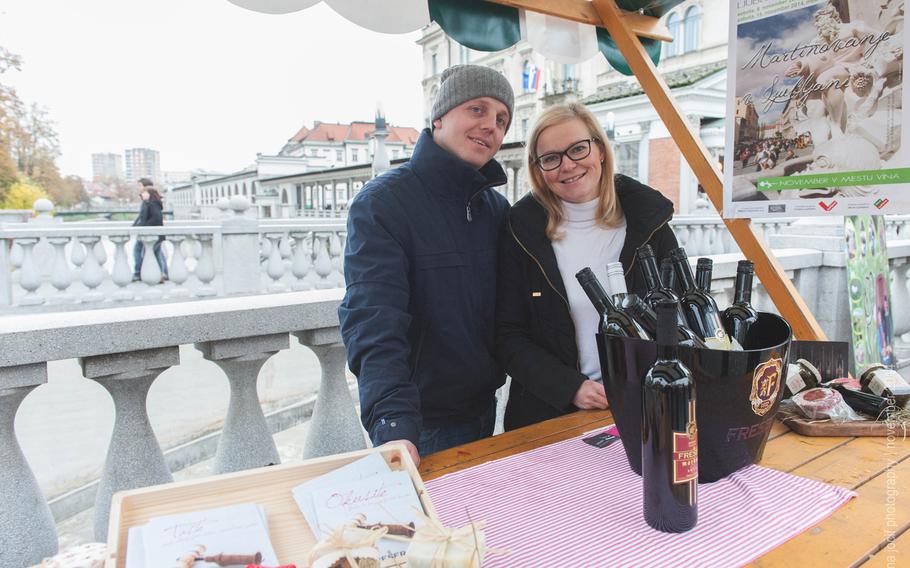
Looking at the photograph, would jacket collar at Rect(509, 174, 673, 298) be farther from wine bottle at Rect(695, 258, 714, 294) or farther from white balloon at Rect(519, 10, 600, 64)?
white balloon at Rect(519, 10, 600, 64)

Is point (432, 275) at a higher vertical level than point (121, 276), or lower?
higher

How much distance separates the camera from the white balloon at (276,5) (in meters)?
1.60

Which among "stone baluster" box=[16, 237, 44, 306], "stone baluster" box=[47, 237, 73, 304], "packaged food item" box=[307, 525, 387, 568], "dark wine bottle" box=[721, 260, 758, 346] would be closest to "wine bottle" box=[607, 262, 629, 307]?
"dark wine bottle" box=[721, 260, 758, 346]

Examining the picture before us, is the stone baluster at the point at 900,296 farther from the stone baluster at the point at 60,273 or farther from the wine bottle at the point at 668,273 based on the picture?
the stone baluster at the point at 60,273

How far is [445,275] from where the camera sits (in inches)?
67.2

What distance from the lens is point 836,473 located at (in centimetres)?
123

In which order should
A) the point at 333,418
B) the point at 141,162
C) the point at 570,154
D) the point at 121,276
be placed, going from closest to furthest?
1. the point at 570,154
2. the point at 333,418
3. the point at 121,276
4. the point at 141,162

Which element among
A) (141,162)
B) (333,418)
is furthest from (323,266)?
(141,162)

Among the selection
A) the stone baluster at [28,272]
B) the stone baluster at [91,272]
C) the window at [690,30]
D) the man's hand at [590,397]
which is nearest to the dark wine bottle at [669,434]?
the man's hand at [590,397]

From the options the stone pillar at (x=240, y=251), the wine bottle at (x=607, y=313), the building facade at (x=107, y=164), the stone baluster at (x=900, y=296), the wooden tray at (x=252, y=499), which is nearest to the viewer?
the wooden tray at (x=252, y=499)

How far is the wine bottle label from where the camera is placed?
5.02 ft

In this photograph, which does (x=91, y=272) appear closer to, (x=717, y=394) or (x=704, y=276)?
(x=704, y=276)

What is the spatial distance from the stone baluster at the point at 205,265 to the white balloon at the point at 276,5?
6.34 metres

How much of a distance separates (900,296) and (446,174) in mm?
4045
